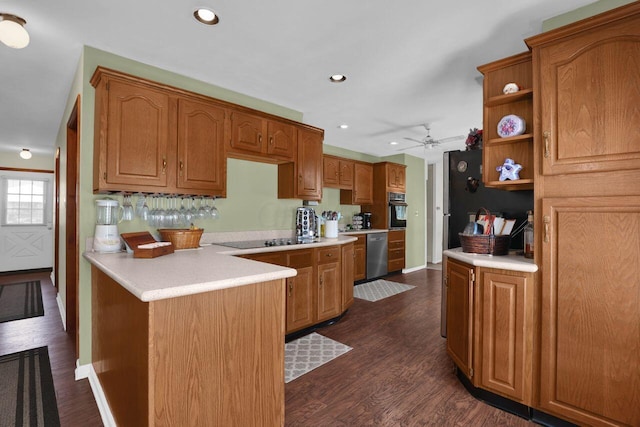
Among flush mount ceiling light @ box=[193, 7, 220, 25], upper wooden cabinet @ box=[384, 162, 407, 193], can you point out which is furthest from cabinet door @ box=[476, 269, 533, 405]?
upper wooden cabinet @ box=[384, 162, 407, 193]

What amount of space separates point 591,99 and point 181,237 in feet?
9.40

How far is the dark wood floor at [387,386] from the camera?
1.84 meters

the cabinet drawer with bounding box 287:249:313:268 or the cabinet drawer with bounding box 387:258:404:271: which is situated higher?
the cabinet drawer with bounding box 287:249:313:268

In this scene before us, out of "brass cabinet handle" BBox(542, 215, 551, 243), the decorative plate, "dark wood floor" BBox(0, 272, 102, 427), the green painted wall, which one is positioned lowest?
"dark wood floor" BBox(0, 272, 102, 427)

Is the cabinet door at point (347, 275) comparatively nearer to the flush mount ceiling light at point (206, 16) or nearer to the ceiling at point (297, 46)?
the ceiling at point (297, 46)

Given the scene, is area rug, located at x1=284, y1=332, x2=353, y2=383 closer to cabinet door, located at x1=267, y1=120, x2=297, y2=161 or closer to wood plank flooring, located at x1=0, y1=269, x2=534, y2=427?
wood plank flooring, located at x1=0, y1=269, x2=534, y2=427

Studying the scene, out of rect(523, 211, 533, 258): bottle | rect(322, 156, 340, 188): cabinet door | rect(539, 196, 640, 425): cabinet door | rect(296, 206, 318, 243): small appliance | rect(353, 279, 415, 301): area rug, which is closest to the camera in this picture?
rect(539, 196, 640, 425): cabinet door

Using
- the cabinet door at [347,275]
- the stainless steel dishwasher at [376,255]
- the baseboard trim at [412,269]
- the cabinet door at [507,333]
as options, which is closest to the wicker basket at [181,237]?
the cabinet door at [347,275]

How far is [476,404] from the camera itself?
6.47 ft

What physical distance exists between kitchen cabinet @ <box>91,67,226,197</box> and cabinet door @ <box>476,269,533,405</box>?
7.56 ft

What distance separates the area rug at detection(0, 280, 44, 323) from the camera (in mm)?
3711

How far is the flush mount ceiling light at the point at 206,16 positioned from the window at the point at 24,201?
6.57m

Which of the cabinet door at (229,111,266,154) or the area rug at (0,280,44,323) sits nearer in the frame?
the cabinet door at (229,111,266,154)

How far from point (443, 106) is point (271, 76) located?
2052 millimetres
